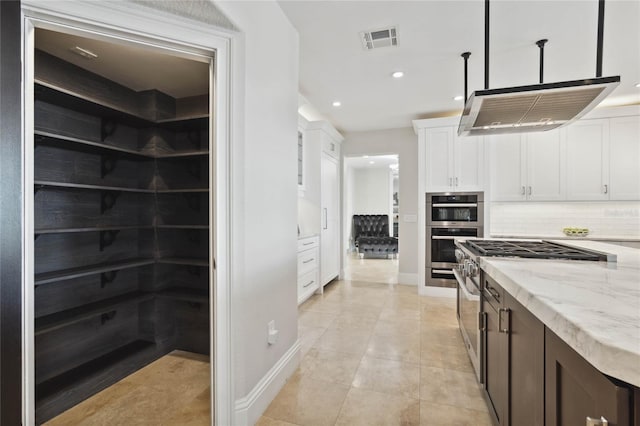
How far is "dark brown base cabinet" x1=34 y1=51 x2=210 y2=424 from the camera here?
2119mm

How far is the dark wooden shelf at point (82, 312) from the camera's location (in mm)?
1954

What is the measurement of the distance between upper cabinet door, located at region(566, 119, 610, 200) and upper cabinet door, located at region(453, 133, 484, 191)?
118 cm

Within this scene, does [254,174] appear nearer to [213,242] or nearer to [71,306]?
[213,242]

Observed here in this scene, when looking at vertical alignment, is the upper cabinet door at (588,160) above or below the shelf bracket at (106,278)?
above

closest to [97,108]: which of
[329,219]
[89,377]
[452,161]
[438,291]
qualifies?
[89,377]

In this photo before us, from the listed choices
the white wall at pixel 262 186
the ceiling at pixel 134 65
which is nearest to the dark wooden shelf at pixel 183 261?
the white wall at pixel 262 186

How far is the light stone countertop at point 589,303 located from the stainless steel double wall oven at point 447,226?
2867 mm

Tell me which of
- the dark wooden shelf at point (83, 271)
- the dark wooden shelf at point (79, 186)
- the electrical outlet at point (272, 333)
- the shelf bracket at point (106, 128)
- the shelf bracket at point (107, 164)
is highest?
the shelf bracket at point (106, 128)

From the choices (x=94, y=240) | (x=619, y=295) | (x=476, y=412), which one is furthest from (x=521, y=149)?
(x=94, y=240)

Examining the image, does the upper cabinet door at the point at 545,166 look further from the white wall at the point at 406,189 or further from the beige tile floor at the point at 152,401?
the beige tile floor at the point at 152,401

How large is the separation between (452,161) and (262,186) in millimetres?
3446

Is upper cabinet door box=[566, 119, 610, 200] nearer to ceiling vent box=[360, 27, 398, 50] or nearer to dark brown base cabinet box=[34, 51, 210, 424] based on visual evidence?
ceiling vent box=[360, 27, 398, 50]

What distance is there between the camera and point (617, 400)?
591 mm

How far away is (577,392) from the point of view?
76 centimetres
